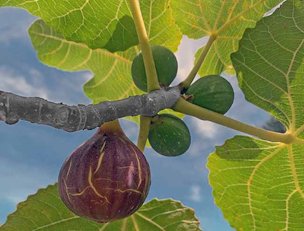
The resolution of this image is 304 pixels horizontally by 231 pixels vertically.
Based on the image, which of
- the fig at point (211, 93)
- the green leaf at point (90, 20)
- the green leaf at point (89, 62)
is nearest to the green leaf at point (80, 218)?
the fig at point (211, 93)

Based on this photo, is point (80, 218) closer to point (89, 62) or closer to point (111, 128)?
point (111, 128)

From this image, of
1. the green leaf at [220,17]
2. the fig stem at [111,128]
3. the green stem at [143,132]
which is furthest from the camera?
the green leaf at [220,17]

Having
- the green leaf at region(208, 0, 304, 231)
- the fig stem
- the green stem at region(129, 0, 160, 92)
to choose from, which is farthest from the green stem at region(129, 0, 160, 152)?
the green leaf at region(208, 0, 304, 231)

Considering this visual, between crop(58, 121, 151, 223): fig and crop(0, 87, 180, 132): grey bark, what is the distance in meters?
0.08

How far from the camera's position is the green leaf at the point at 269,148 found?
1583mm

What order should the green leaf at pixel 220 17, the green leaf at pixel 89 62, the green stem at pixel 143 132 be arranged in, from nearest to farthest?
the green stem at pixel 143 132, the green leaf at pixel 220 17, the green leaf at pixel 89 62

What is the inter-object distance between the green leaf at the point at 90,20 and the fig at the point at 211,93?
286 mm

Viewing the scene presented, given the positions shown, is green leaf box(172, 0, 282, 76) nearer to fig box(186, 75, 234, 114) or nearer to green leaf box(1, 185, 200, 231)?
fig box(186, 75, 234, 114)

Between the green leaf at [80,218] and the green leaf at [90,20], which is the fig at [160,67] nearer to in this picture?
the green leaf at [90,20]

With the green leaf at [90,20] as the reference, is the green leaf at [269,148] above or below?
below

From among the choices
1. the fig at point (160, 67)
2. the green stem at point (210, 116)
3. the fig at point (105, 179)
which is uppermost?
the fig at point (160, 67)

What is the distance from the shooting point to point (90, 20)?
167cm

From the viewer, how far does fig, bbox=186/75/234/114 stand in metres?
1.51

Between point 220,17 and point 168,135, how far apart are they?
429 mm
